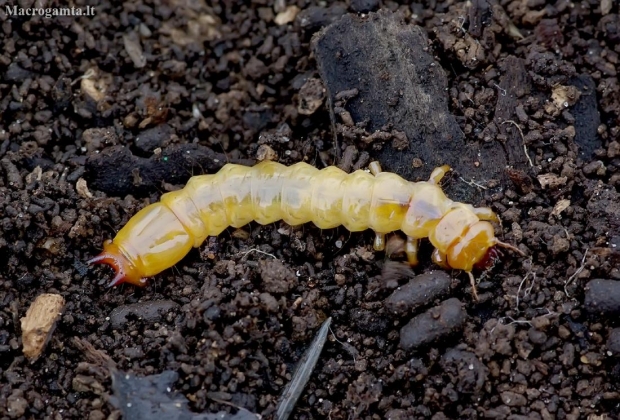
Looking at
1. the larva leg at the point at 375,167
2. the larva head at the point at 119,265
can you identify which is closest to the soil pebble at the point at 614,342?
the larva leg at the point at 375,167

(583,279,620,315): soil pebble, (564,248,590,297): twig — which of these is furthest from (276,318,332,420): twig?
(583,279,620,315): soil pebble

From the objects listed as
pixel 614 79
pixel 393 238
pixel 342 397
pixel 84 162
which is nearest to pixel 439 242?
pixel 393 238

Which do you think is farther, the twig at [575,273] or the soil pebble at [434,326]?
the twig at [575,273]

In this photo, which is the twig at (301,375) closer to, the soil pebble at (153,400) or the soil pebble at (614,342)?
the soil pebble at (153,400)

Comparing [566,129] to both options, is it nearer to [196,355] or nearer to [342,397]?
[342,397]

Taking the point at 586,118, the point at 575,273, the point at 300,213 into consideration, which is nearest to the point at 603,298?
the point at 575,273

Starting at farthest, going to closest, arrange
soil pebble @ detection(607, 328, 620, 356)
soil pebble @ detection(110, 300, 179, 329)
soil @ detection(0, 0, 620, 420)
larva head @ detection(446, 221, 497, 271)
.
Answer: soil pebble @ detection(110, 300, 179, 329) → larva head @ detection(446, 221, 497, 271) → soil @ detection(0, 0, 620, 420) → soil pebble @ detection(607, 328, 620, 356)

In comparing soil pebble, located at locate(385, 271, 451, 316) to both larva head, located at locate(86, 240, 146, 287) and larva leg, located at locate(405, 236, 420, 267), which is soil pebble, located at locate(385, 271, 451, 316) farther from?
larva head, located at locate(86, 240, 146, 287)
